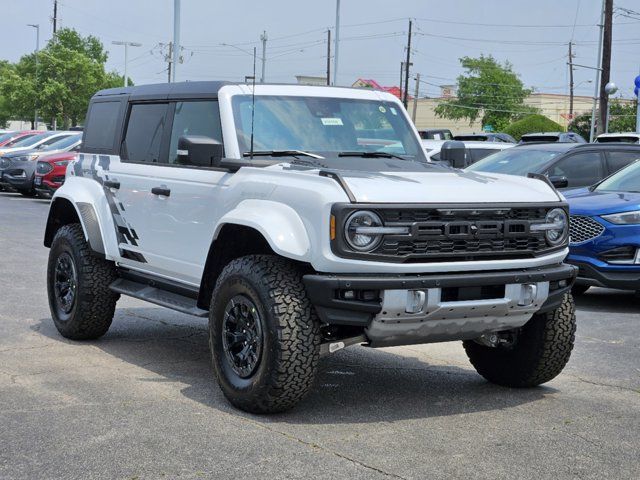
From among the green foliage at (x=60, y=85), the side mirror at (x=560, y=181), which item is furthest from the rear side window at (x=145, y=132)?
the green foliage at (x=60, y=85)

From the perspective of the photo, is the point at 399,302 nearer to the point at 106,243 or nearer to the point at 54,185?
the point at 106,243

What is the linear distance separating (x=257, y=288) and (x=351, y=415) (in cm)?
92

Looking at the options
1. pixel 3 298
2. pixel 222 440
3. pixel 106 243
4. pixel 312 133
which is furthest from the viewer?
pixel 3 298

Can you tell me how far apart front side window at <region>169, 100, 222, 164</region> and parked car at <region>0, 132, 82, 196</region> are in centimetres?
1872

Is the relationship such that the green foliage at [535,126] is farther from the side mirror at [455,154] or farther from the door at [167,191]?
the door at [167,191]

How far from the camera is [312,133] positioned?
7031mm

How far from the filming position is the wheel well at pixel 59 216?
8531 millimetres

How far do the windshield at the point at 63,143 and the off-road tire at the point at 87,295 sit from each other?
18.7 meters

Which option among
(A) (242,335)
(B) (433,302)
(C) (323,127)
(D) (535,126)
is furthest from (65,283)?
(D) (535,126)

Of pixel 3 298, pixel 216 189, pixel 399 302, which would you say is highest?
pixel 216 189

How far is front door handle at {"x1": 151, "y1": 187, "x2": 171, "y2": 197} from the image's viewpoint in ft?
23.4

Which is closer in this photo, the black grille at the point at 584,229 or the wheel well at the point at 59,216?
the wheel well at the point at 59,216

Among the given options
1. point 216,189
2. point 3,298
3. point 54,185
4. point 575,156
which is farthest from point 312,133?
point 54,185

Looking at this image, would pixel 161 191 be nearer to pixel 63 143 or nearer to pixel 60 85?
pixel 63 143
